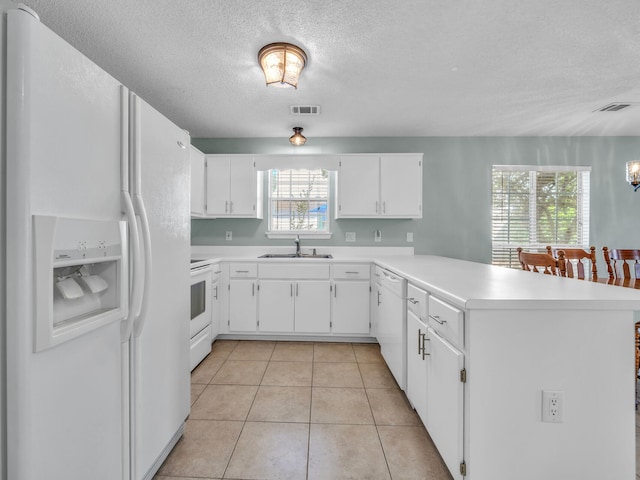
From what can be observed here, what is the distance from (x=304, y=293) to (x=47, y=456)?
2.45 metres

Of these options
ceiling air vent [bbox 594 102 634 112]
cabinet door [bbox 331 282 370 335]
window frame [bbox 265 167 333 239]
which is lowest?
cabinet door [bbox 331 282 370 335]

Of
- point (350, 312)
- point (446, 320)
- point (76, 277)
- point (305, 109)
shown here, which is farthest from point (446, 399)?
point (305, 109)

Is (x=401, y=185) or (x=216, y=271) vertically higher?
(x=401, y=185)

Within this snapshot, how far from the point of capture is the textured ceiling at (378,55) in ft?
5.48

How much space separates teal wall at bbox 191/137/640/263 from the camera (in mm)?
3699

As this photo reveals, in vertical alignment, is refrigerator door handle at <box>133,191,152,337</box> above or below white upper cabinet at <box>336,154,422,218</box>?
below

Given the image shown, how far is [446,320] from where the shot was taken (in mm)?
1364

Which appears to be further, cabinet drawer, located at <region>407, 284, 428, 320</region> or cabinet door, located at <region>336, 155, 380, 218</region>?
cabinet door, located at <region>336, 155, 380, 218</region>

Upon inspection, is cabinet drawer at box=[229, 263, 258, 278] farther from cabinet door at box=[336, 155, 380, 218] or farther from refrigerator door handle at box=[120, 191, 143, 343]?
refrigerator door handle at box=[120, 191, 143, 343]

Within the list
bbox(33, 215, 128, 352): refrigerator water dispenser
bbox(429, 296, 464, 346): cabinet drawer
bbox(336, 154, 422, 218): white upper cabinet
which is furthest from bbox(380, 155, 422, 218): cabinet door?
bbox(33, 215, 128, 352): refrigerator water dispenser

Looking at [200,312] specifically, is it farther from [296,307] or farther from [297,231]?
[297,231]

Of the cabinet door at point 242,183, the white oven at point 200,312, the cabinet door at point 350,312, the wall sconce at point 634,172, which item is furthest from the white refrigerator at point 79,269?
the wall sconce at point 634,172

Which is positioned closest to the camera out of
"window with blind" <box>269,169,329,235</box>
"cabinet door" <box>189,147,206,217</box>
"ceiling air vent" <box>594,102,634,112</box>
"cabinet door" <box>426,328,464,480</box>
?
"cabinet door" <box>426,328,464,480</box>

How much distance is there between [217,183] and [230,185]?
154 millimetres
